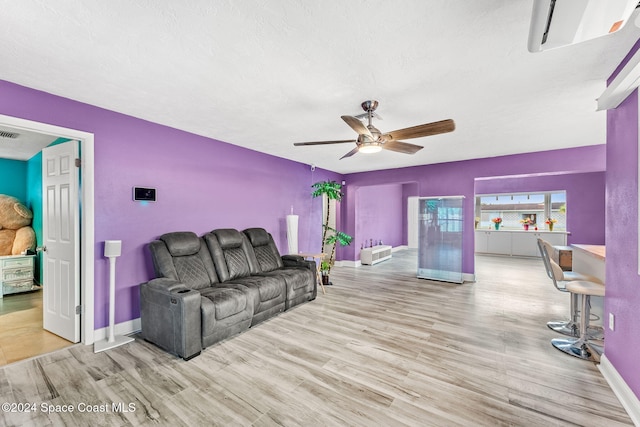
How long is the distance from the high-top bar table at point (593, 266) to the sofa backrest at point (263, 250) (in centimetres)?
399

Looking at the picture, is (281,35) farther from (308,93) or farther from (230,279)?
(230,279)

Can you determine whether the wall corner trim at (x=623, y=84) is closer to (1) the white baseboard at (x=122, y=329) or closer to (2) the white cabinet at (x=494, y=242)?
(1) the white baseboard at (x=122, y=329)

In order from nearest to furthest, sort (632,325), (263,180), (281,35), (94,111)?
(281,35), (632,325), (94,111), (263,180)

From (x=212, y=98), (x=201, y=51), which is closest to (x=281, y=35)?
(x=201, y=51)

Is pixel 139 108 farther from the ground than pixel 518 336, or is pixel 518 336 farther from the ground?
pixel 139 108

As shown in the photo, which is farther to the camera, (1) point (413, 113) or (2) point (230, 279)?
(2) point (230, 279)

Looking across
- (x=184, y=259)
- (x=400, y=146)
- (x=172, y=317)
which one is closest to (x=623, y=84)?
(x=400, y=146)

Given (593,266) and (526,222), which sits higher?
(526,222)

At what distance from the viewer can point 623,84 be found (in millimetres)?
1765

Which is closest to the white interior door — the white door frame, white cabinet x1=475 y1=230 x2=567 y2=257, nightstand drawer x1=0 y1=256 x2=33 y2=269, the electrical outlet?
the white door frame

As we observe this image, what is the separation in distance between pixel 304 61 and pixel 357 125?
0.69m

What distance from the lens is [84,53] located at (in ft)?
6.23

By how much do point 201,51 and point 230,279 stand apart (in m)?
2.71

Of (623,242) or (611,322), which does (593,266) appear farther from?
(623,242)
